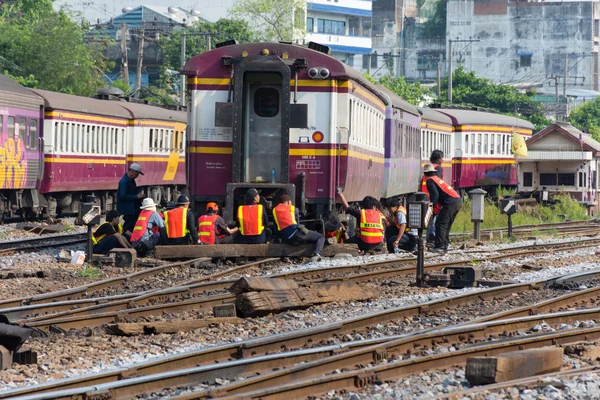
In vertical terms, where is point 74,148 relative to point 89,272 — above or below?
above

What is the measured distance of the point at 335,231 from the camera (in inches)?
724

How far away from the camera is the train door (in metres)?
17.4

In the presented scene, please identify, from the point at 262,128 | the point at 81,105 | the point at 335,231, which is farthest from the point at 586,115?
the point at 262,128

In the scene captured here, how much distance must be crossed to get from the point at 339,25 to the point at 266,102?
8330 centimetres

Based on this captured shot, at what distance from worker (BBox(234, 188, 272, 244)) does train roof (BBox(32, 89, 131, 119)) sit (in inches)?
422

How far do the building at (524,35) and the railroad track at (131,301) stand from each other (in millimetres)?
75132

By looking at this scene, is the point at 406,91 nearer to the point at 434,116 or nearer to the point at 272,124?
the point at 434,116

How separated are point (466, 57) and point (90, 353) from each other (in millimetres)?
86508

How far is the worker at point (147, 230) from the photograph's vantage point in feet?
54.7

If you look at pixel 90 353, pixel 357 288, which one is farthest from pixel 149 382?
pixel 357 288

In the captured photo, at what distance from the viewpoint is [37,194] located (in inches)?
1018

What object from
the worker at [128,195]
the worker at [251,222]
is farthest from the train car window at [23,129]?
the worker at [251,222]

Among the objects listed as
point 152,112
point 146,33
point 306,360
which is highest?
point 146,33

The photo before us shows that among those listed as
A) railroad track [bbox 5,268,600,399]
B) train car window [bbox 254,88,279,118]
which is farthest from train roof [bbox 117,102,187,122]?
railroad track [bbox 5,268,600,399]
